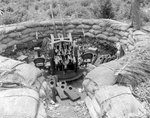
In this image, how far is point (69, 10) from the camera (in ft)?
28.0

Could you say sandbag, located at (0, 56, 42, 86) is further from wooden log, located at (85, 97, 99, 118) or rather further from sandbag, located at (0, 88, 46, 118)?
wooden log, located at (85, 97, 99, 118)

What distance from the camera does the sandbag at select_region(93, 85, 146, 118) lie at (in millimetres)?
2246

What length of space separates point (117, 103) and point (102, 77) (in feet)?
2.24

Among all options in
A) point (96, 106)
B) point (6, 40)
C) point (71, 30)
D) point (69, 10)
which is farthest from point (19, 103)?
point (69, 10)

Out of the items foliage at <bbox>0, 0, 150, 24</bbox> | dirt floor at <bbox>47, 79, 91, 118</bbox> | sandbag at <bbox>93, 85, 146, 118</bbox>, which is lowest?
dirt floor at <bbox>47, 79, 91, 118</bbox>

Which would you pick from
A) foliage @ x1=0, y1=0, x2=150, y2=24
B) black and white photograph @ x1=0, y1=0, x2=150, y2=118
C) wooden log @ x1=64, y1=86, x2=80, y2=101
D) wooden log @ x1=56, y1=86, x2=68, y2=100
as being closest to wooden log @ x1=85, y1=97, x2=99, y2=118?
black and white photograph @ x1=0, y1=0, x2=150, y2=118

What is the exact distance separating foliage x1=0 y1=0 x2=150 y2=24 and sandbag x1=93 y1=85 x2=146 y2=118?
3651 millimetres

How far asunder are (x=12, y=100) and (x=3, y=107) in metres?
0.14

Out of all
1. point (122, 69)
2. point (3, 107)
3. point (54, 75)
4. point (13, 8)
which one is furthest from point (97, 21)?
point (13, 8)

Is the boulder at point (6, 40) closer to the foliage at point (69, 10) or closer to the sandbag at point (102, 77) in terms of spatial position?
the foliage at point (69, 10)

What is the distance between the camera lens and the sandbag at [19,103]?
2.23 metres

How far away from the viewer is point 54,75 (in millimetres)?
4109

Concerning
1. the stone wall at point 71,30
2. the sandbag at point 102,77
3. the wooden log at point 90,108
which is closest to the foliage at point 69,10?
the stone wall at point 71,30

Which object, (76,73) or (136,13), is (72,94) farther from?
(136,13)
